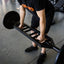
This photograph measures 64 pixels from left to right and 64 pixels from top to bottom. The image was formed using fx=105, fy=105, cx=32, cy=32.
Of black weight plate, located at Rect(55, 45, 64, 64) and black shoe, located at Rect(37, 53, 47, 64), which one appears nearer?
black weight plate, located at Rect(55, 45, 64, 64)

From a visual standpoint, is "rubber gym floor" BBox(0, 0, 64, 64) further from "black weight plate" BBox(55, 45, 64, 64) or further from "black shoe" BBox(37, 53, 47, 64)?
"black weight plate" BBox(55, 45, 64, 64)

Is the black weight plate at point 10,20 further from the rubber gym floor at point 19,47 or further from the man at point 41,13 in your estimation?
the rubber gym floor at point 19,47

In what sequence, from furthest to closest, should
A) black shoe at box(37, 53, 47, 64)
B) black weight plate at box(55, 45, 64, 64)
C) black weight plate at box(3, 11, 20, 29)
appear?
black weight plate at box(3, 11, 20, 29) < black shoe at box(37, 53, 47, 64) < black weight plate at box(55, 45, 64, 64)

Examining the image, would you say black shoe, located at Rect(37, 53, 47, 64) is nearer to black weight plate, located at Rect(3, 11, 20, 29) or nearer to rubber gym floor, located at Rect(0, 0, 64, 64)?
rubber gym floor, located at Rect(0, 0, 64, 64)

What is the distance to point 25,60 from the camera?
160cm

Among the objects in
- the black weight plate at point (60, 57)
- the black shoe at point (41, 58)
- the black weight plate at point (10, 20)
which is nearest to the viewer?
the black weight plate at point (60, 57)

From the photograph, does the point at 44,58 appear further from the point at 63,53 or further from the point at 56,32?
the point at 56,32

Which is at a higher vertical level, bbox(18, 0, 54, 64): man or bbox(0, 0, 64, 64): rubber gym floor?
bbox(18, 0, 54, 64): man

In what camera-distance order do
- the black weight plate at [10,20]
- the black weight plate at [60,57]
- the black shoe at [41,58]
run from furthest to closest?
the black weight plate at [10,20], the black shoe at [41,58], the black weight plate at [60,57]

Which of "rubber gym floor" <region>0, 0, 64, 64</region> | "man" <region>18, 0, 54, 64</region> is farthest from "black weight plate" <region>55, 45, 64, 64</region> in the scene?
"rubber gym floor" <region>0, 0, 64, 64</region>

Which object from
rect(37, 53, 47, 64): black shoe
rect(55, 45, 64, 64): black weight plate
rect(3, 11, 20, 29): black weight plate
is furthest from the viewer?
rect(3, 11, 20, 29): black weight plate

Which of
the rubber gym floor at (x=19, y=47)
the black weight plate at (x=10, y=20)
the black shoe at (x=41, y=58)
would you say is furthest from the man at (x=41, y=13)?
the black weight plate at (x=10, y=20)

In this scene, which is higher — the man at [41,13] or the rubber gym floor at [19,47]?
the man at [41,13]

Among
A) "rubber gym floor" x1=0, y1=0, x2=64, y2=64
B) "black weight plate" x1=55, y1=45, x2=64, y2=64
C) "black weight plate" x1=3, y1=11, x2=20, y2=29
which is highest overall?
"black weight plate" x1=3, y1=11, x2=20, y2=29
